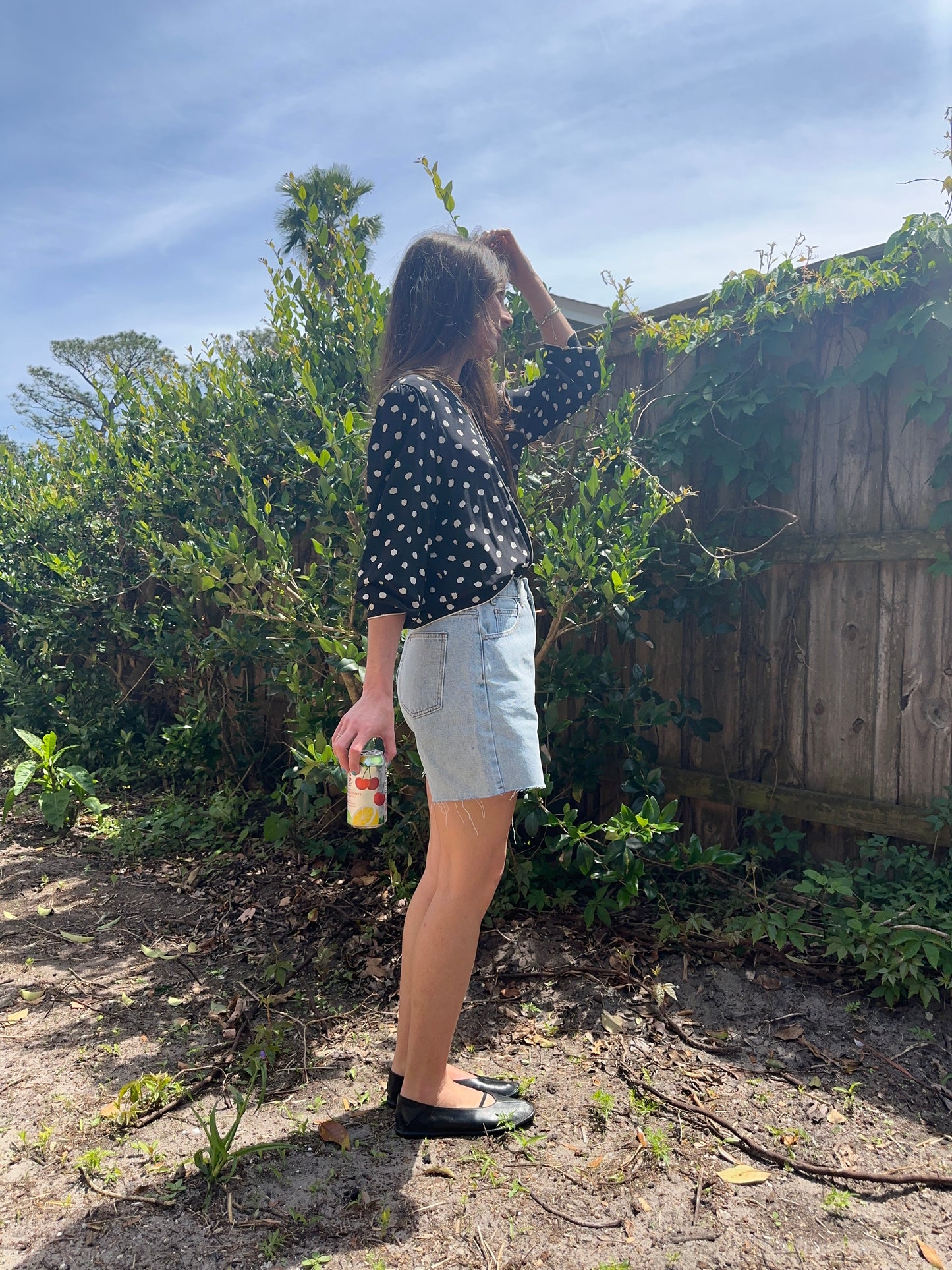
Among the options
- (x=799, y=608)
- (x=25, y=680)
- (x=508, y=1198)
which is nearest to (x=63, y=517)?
(x=25, y=680)

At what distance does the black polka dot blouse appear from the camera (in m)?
1.65

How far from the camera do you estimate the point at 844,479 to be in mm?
2938

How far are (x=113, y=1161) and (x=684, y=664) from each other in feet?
7.69

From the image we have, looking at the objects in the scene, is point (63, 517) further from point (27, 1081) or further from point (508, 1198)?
point (508, 1198)

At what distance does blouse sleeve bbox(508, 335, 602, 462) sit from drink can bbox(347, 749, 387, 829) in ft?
2.98

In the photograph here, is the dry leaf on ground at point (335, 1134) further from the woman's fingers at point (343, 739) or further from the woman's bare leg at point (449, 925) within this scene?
the woman's fingers at point (343, 739)

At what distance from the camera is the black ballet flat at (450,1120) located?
1.82 m

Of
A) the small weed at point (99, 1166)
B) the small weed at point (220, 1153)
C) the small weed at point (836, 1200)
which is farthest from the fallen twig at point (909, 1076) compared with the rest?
the small weed at point (99, 1166)

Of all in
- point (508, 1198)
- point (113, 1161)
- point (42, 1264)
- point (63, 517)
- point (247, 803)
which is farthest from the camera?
point (63, 517)

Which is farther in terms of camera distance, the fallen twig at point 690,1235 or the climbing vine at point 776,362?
the climbing vine at point 776,362

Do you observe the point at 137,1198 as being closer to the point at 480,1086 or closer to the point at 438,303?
the point at 480,1086

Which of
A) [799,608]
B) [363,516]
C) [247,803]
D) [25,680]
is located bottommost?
[247,803]

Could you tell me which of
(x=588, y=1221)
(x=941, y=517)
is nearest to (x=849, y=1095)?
(x=588, y=1221)

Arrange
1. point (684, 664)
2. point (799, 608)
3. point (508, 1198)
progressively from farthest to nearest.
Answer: point (684, 664) → point (799, 608) → point (508, 1198)
